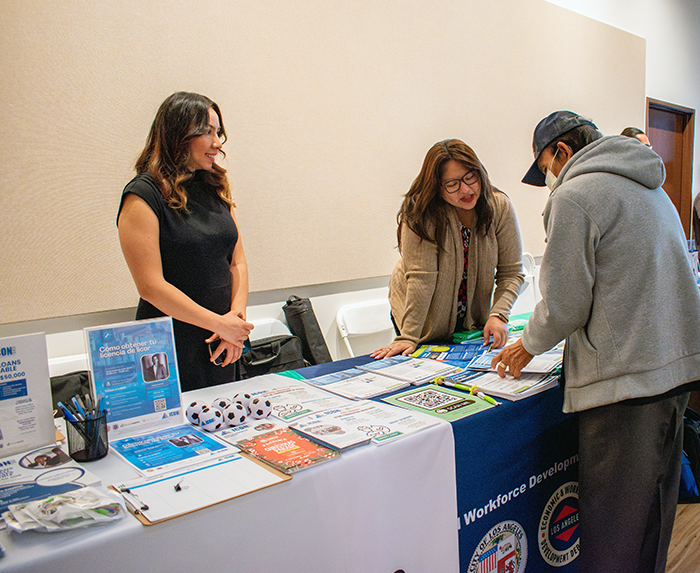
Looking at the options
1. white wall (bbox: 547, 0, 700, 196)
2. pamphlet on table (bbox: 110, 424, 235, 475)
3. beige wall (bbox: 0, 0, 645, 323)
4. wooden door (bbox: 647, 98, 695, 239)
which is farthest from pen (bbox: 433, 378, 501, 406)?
wooden door (bbox: 647, 98, 695, 239)

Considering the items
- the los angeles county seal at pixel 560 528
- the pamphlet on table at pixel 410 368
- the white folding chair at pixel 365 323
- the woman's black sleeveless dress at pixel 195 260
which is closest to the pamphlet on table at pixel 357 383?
the pamphlet on table at pixel 410 368

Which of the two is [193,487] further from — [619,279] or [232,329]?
[619,279]

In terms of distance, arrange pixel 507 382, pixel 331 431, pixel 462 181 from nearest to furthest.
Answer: pixel 331 431 → pixel 507 382 → pixel 462 181

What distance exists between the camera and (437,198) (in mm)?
1879

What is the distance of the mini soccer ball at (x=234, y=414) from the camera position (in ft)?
3.82

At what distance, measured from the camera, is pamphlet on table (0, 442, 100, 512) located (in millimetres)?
851

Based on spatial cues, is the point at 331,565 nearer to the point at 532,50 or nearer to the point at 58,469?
the point at 58,469

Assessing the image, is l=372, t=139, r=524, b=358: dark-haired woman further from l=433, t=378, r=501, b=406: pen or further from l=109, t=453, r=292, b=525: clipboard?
l=109, t=453, r=292, b=525: clipboard

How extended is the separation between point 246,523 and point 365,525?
10.0 inches

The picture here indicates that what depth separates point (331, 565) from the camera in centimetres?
93

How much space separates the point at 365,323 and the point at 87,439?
2229mm

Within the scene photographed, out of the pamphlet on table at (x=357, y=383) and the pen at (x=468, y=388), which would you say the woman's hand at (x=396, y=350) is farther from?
the pen at (x=468, y=388)

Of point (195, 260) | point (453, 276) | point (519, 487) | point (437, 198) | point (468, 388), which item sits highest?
point (437, 198)

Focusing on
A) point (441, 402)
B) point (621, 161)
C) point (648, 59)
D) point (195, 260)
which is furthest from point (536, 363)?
point (648, 59)
